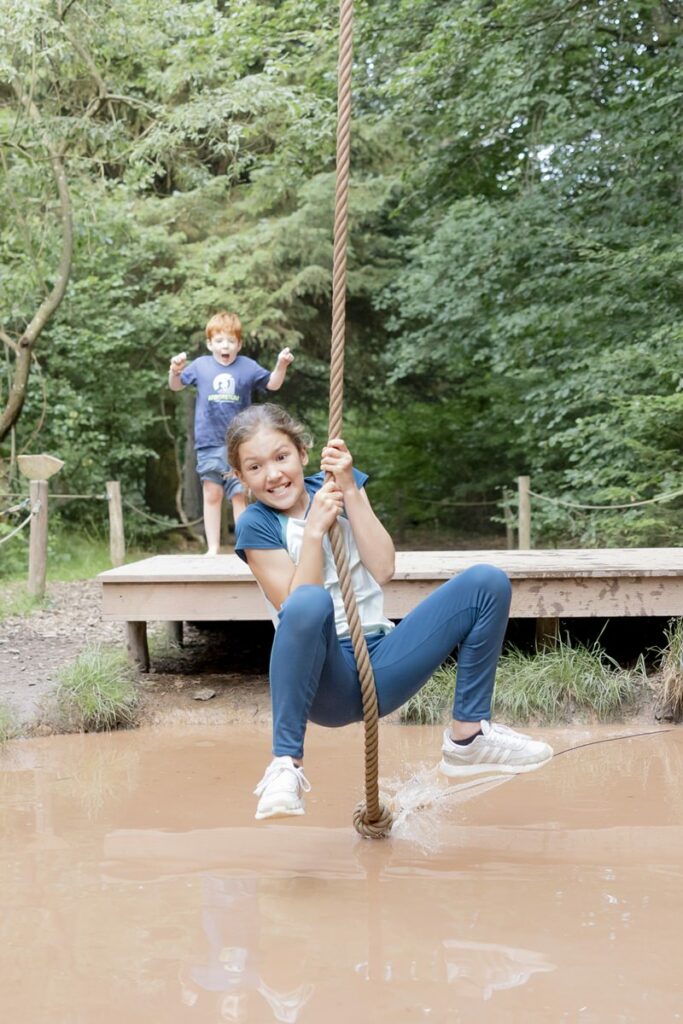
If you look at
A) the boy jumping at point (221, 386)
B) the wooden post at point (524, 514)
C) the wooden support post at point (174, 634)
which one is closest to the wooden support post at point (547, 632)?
the boy jumping at point (221, 386)

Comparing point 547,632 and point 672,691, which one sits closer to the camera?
point 672,691

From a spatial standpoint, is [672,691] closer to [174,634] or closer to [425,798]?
[425,798]

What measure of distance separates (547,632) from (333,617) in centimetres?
269

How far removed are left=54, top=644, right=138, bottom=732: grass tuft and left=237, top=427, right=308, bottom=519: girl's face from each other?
81.4 inches

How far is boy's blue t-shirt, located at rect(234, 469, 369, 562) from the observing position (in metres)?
2.83

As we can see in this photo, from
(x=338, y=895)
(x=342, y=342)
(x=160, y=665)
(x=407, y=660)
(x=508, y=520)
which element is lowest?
(x=508, y=520)

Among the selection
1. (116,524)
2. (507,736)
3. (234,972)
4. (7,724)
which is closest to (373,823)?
(507,736)

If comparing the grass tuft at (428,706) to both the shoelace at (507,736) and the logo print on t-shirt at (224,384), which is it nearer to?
the shoelace at (507,736)

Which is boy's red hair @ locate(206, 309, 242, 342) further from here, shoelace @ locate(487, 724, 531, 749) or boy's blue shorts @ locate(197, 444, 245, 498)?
shoelace @ locate(487, 724, 531, 749)

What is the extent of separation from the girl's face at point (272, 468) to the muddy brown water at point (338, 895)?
102cm

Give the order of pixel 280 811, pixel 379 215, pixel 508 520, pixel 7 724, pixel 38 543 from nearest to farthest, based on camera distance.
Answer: pixel 280 811 → pixel 7 724 → pixel 38 543 → pixel 508 520 → pixel 379 215

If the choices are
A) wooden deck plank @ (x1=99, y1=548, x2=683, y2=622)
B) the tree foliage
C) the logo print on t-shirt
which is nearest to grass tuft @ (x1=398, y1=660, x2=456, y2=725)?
wooden deck plank @ (x1=99, y1=548, x2=683, y2=622)

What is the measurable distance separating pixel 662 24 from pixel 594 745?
23.5ft

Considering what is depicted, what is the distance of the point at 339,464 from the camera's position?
8.93ft
